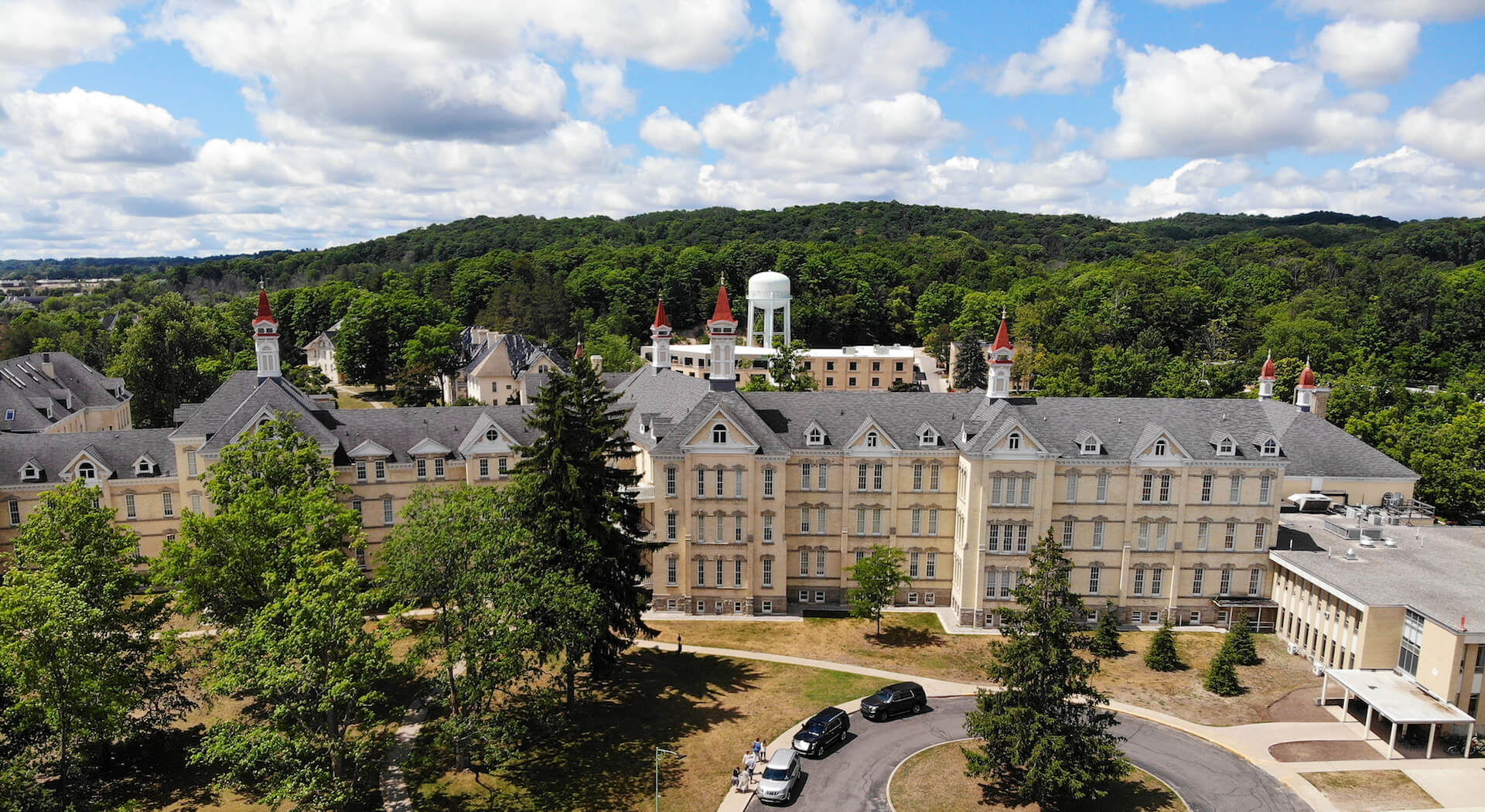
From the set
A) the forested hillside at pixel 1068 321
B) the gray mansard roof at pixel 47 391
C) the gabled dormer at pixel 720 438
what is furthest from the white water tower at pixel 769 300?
the gray mansard roof at pixel 47 391

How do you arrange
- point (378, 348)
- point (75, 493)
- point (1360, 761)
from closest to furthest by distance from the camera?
1. point (75, 493)
2. point (1360, 761)
3. point (378, 348)

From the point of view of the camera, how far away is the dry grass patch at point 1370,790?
1635 inches

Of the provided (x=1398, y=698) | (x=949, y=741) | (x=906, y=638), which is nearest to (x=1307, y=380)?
(x=1398, y=698)

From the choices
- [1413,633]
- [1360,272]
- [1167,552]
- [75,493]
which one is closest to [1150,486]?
[1167,552]

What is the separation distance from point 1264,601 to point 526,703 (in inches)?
2014

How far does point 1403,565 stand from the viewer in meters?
56.4

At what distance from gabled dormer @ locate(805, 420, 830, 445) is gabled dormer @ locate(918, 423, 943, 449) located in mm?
6755

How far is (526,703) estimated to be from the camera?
43906 mm

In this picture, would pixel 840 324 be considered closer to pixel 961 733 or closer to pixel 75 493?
pixel 961 733

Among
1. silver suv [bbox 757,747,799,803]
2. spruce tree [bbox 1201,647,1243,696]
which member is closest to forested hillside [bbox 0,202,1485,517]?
spruce tree [bbox 1201,647,1243,696]

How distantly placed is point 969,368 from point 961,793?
10469cm

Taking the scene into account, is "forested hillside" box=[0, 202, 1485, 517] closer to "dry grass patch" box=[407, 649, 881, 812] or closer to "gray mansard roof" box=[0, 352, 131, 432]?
"gray mansard roof" box=[0, 352, 131, 432]

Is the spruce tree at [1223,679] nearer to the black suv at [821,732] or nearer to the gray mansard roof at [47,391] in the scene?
the black suv at [821,732]

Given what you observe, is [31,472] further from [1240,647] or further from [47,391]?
[1240,647]
